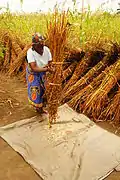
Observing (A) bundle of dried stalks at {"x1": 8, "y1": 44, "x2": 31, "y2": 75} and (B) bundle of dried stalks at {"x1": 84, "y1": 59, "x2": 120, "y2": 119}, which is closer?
(B) bundle of dried stalks at {"x1": 84, "y1": 59, "x2": 120, "y2": 119}

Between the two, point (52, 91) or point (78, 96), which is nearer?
point (52, 91)

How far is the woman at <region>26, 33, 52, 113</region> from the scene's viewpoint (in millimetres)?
2771

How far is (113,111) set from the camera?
10.3 ft

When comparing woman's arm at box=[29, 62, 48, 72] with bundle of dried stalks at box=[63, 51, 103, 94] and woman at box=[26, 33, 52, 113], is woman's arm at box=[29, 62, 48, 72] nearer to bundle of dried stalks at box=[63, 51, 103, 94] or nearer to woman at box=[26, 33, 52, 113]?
woman at box=[26, 33, 52, 113]

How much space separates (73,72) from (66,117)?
3.18ft

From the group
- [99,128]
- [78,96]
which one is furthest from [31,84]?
[99,128]

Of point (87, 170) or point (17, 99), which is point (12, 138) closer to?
point (87, 170)

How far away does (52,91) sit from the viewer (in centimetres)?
273

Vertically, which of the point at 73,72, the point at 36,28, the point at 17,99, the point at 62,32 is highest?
the point at 62,32

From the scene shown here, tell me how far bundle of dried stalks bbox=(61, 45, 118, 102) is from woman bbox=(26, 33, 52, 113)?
0.56m

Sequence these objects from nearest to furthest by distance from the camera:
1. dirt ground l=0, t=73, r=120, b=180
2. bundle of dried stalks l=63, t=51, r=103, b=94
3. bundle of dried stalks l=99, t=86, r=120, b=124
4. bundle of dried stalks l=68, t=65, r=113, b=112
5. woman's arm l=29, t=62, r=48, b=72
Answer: dirt ground l=0, t=73, r=120, b=180, woman's arm l=29, t=62, r=48, b=72, bundle of dried stalks l=99, t=86, r=120, b=124, bundle of dried stalks l=68, t=65, r=113, b=112, bundle of dried stalks l=63, t=51, r=103, b=94

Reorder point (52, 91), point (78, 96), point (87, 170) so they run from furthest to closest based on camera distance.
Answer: point (78, 96) < point (52, 91) < point (87, 170)

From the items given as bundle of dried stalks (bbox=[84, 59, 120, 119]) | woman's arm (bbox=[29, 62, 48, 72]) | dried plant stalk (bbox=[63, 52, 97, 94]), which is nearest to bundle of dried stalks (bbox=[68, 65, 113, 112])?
bundle of dried stalks (bbox=[84, 59, 120, 119])

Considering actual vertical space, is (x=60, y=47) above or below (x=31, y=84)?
above
